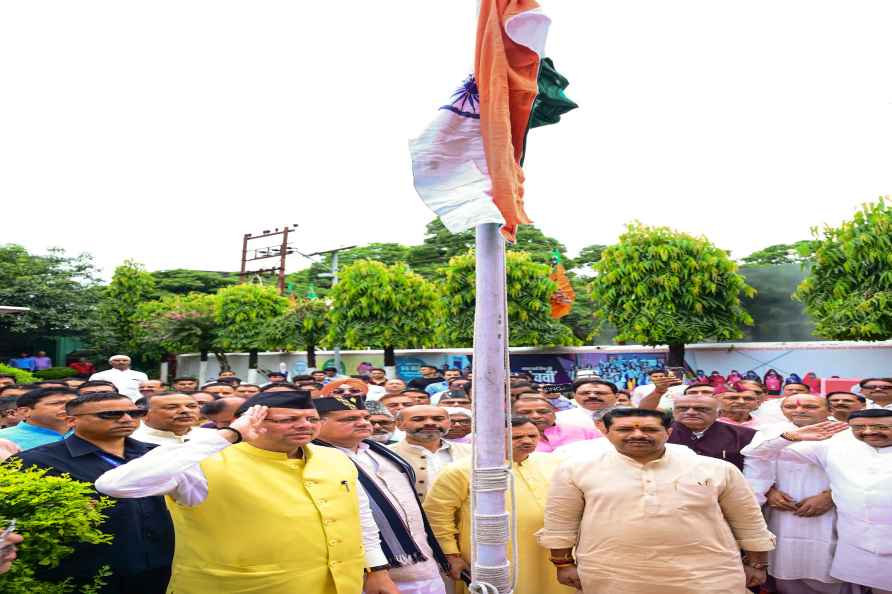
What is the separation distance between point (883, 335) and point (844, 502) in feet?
33.8

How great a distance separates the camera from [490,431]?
3125 mm

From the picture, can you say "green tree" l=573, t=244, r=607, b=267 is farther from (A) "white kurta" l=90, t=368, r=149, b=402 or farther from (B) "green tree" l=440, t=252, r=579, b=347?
(A) "white kurta" l=90, t=368, r=149, b=402

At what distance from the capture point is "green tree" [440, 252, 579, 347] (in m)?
20.2

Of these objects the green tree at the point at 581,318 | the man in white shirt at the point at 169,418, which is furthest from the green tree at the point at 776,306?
the man in white shirt at the point at 169,418

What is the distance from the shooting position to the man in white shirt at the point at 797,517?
17.7ft

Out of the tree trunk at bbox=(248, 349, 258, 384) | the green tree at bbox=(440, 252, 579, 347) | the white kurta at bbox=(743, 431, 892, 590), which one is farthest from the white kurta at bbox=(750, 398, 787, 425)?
the tree trunk at bbox=(248, 349, 258, 384)

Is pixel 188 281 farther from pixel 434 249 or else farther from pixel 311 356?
pixel 311 356

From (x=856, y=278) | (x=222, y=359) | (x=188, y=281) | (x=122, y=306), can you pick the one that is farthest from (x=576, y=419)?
(x=188, y=281)

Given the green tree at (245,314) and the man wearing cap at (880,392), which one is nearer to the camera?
the man wearing cap at (880,392)

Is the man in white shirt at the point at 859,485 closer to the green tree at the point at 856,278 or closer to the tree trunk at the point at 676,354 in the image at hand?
the green tree at the point at 856,278

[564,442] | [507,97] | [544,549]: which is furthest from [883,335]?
[507,97]

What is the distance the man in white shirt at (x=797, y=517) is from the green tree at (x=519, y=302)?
1447 centimetres

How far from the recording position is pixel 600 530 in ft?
13.4

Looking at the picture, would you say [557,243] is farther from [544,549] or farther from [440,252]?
[544,549]
